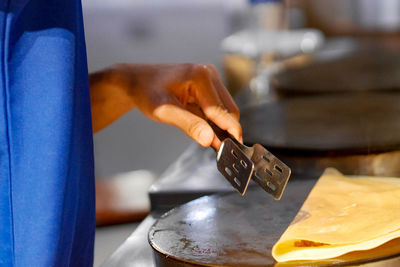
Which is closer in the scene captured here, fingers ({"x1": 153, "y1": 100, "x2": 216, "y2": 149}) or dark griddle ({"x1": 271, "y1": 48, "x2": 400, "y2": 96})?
fingers ({"x1": 153, "y1": 100, "x2": 216, "y2": 149})

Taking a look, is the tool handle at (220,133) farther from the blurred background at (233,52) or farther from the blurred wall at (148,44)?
the blurred wall at (148,44)

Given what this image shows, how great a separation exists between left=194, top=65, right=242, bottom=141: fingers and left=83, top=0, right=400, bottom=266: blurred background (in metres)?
0.23

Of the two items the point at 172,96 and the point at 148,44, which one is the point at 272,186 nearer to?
the point at 172,96

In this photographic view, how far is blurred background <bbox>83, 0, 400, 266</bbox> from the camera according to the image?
1.85 m

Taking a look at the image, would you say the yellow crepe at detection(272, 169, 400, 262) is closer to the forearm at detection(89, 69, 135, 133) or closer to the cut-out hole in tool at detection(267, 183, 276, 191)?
the cut-out hole in tool at detection(267, 183, 276, 191)

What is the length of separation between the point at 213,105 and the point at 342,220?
25 centimetres

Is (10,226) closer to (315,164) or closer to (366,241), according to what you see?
(366,241)

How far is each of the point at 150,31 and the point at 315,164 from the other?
29.8ft

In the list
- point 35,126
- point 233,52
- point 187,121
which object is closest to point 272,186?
point 187,121

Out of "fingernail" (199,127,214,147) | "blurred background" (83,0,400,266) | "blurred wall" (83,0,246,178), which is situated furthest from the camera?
"blurred wall" (83,0,246,178)

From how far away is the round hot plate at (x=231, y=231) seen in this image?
0.65 metres

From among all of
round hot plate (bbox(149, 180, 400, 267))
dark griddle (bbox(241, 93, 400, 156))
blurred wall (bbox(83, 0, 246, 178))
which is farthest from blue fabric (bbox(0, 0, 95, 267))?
blurred wall (bbox(83, 0, 246, 178))

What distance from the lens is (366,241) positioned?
2.13 feet

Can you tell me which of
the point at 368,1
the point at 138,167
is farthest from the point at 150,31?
the point at 138,167
